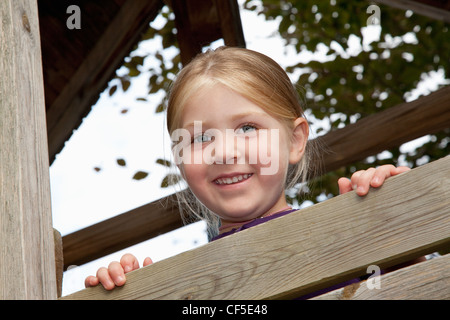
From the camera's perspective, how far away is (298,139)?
7.57 ft

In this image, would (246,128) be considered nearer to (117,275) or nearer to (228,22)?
(117,275)

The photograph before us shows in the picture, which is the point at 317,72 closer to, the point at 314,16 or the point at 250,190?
the point at 314,16

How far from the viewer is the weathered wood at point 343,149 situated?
386cm

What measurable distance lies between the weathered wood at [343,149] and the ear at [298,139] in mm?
1747

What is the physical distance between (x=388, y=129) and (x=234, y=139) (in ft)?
7.08

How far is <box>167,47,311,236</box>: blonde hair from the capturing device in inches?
83.4

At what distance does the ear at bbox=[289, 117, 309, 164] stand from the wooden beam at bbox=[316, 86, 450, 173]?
174cm

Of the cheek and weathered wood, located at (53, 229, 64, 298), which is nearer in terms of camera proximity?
weathered wood, located at (53, 229, 64, 298)

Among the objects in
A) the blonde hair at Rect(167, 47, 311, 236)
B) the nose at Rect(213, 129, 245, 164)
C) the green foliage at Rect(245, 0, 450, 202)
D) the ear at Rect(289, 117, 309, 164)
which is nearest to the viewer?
the nose at Rect(213, 129, 245, 164)

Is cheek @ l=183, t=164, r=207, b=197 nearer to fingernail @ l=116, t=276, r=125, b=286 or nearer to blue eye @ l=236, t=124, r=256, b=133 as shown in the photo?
blue eye @ l=236, t=124, r=256, b=133

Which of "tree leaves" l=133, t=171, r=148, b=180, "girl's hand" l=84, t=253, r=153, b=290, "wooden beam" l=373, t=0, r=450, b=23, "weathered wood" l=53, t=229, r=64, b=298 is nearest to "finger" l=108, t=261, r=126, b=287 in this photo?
"girl's hand" l=84, t=253, r=153, b=290

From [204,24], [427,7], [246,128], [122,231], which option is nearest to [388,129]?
[427,7]
